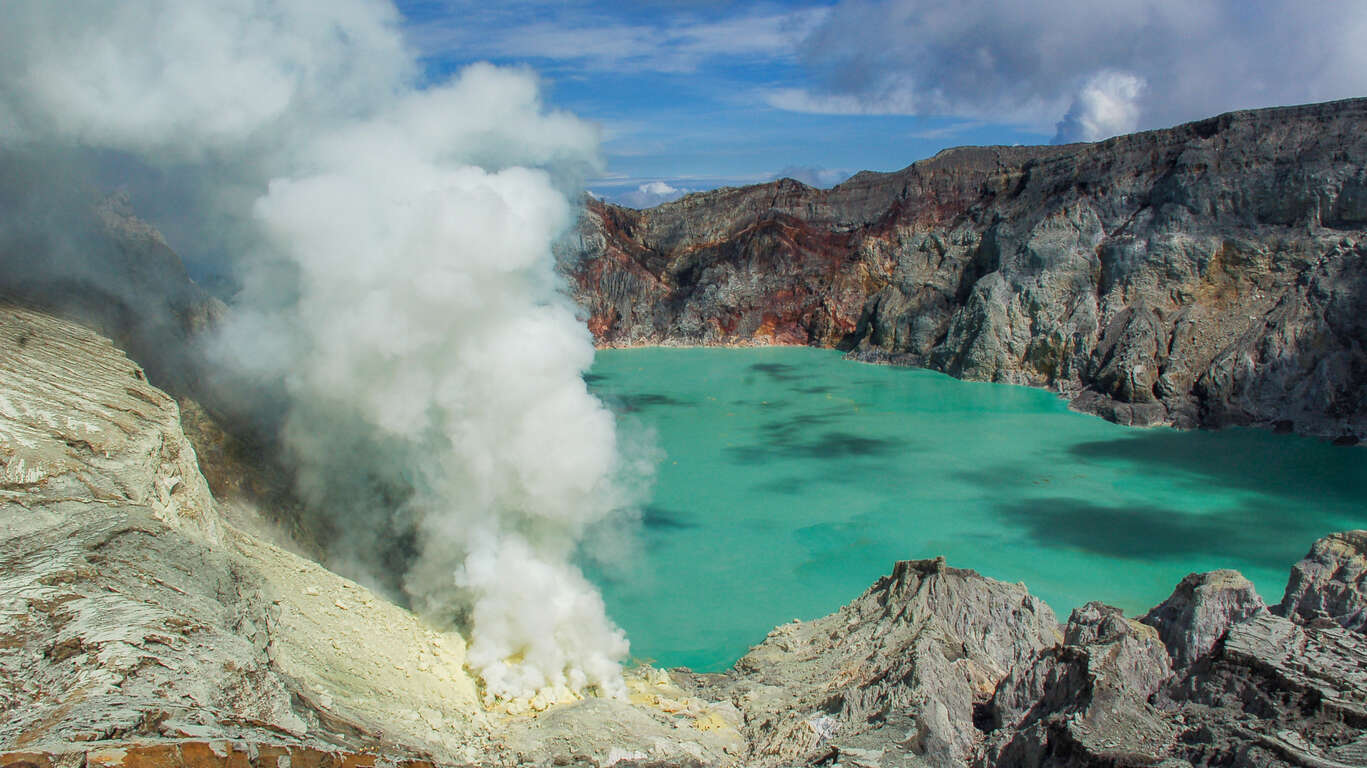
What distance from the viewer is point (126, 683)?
4078mm

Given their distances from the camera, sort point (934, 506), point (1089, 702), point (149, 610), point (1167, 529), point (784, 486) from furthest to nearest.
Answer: point (784, 486) < point (934, 506) < point (1167, 529) < point (1089, 702) < point (149, 610)

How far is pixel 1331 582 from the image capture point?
27.5 feet

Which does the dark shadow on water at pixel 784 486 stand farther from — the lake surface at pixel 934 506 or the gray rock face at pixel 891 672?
the gray rock face at pixel 891 672

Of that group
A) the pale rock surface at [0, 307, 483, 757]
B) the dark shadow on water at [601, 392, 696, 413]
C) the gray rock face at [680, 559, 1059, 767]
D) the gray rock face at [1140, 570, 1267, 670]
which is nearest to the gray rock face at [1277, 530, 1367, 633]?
the gray rock face at [1140, 570, 1267, 670]

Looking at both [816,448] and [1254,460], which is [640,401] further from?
[1254,460]

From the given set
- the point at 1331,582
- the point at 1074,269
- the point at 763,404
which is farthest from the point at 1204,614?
the point at 1074,269

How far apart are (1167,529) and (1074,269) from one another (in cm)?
2040

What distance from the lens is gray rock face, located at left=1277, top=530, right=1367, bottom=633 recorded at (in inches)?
316

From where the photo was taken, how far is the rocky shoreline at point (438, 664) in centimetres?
Answer: 420

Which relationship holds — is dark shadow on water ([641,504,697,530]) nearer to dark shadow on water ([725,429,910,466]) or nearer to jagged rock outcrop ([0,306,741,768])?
dark shadow on water ([725,429,910,466])

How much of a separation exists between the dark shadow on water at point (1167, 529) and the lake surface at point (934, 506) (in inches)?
2.2

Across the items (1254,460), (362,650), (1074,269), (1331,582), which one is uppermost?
(1074,269)

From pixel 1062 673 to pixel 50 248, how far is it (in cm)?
1124

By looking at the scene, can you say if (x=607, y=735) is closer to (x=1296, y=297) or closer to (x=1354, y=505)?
(x=1354, y=505)
